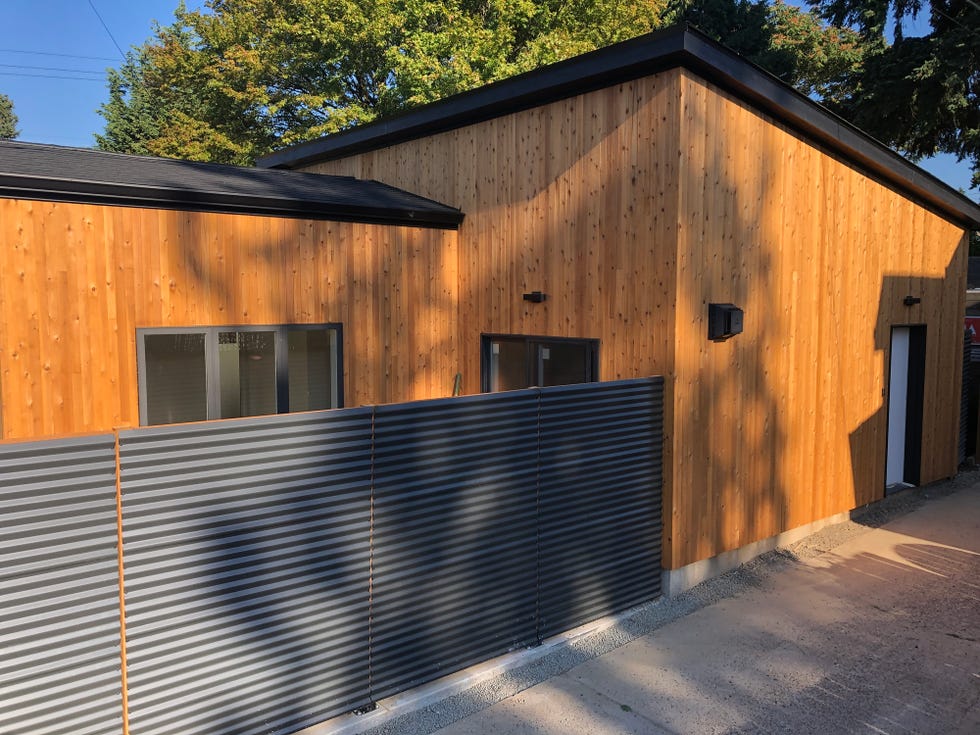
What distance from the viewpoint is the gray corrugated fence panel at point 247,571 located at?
3258mm

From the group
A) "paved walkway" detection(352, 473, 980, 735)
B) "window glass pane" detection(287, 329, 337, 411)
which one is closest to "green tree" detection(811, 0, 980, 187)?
"paved walkway" detection(352, 473, 980, 735)

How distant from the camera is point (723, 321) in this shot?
5840 mm

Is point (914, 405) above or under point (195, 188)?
under

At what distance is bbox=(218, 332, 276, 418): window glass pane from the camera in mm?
6234

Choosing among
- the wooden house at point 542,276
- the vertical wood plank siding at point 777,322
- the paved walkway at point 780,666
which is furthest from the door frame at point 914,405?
the paved walkway at point 780,666

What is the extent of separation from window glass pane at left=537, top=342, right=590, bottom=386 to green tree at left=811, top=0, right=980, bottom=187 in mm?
15770

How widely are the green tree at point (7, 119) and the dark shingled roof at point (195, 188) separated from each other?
166 ft

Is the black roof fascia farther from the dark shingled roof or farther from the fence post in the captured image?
the fence post

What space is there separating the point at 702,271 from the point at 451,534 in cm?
310

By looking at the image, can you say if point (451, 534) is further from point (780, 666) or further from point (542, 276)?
point (542, 276)

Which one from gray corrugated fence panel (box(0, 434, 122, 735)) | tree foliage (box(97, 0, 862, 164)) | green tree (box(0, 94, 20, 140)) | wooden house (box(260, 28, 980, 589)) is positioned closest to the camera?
gray corrugated fence panel (box(0, 434, 122, 735))

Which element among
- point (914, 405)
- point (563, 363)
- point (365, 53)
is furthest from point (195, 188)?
point (365, 53)

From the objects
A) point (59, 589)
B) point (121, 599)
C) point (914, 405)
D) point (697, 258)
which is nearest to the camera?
point (59, 589)

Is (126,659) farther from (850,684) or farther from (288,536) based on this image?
(850,684)
